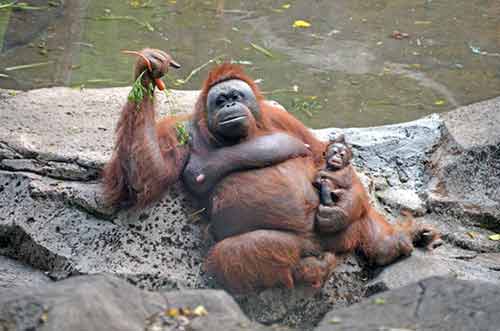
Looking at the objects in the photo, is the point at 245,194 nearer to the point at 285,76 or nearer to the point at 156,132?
the point at 156,132

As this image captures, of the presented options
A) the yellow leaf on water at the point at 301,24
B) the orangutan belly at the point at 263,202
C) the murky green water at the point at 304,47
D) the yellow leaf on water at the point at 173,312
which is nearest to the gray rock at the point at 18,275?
the orangutan belly at the point at 263,202

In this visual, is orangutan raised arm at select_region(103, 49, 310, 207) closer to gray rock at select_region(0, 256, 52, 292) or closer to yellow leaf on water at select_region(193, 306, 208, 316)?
gray rock at select_region(0, 256, 52, 292)

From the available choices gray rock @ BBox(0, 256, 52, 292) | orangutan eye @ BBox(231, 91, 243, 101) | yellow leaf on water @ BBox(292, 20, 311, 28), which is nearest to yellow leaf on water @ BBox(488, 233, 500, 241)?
orangutan eye @ BBox(231, 91, 243, 101)

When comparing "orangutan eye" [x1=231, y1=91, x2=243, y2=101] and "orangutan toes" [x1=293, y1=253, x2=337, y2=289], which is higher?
"orangutan eye" [x1=231, y1=91, x2=243, y2=101]

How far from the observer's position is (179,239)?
463cm

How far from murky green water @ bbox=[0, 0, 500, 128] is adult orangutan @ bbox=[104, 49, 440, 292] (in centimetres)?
221

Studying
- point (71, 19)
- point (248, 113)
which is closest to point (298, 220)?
point (248, 113)

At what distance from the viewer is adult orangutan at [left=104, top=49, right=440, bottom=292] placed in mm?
4430

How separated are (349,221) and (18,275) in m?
1.75

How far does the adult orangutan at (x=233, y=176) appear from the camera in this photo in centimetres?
443

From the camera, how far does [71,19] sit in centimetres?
897

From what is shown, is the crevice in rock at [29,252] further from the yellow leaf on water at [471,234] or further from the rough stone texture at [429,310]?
the yellow leaf on water at [471,234]

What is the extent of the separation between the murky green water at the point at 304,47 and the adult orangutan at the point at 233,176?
2205 mm

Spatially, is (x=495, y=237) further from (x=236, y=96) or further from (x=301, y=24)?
(x=301, y=24)
